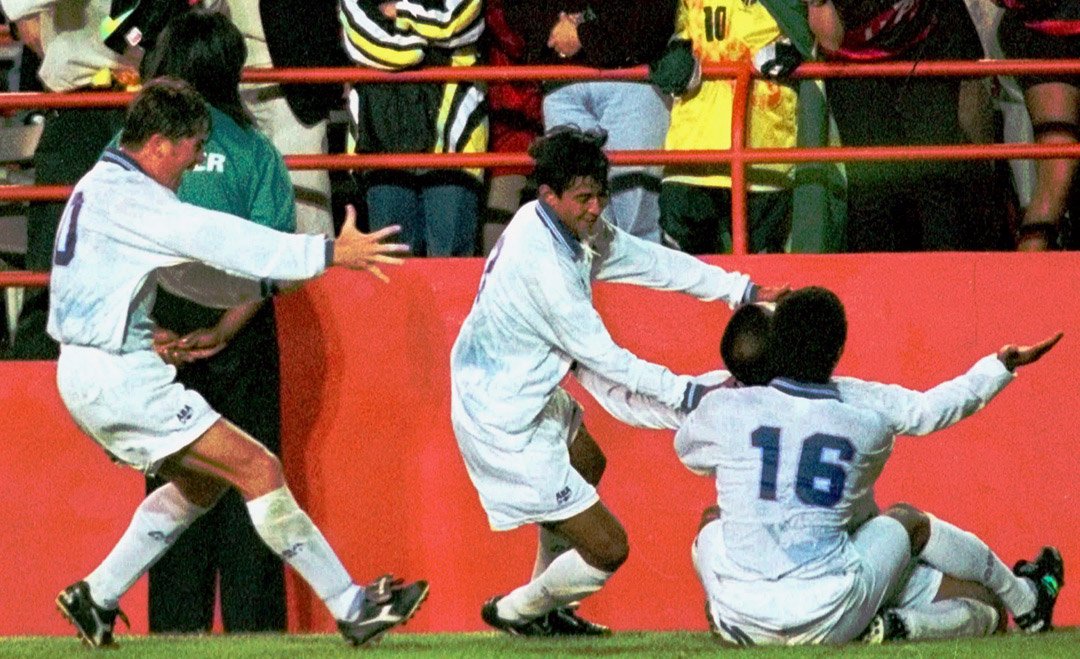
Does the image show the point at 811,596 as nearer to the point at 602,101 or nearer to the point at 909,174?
the point at 909,174

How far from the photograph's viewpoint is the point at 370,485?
967cm

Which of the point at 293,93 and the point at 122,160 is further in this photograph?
the point at 293,93

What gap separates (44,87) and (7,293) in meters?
1.23

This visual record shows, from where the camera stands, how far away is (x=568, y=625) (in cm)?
848

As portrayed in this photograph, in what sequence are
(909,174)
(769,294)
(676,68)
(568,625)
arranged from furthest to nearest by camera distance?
(909,174)
(676,68)
(568,625)
(769,294)

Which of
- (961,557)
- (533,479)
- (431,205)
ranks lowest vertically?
(961,557)

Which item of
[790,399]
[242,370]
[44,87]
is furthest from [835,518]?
[44,87]

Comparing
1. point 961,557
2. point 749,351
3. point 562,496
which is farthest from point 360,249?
point 961,557

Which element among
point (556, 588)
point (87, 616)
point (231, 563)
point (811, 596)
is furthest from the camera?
point (231, 563)

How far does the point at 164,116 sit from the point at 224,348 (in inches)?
58.6

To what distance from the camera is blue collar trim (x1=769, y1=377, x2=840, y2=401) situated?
7406mm

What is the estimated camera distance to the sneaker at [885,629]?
7.58 metres

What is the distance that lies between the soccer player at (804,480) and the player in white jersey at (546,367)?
0.37m

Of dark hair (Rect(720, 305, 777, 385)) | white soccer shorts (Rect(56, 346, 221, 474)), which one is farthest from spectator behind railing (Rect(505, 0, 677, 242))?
white soccer shorts (Rect(56, 346, 221, 474))
